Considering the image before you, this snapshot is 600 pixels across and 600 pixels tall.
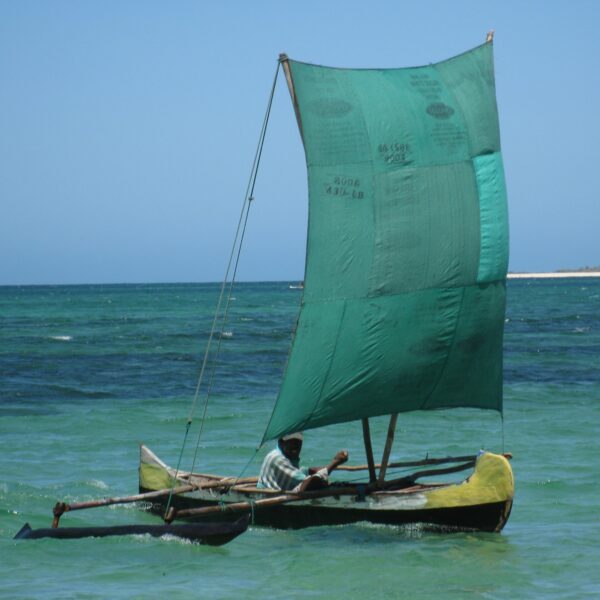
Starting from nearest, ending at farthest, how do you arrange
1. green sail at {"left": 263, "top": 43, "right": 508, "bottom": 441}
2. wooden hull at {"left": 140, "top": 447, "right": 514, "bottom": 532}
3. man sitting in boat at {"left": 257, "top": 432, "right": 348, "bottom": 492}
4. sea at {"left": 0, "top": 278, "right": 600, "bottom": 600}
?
sea at {"left": 0, "top": 278, "right": 600, "bottom": 600}
wooden hull at {"left": 140, "top": 447, "right": 514, "bottom": 532}
green sail at {"left": 263, "top": 43, "right": 508, "bottom": 441}
man sitting in boat at {"left": 257, "top": 432, "right": 348, "bottom": 492}

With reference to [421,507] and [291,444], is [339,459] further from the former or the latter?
[421,507]

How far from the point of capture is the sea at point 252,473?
13016mm

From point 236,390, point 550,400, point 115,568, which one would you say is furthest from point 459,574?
point 236,390

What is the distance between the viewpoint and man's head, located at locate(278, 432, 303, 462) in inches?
594

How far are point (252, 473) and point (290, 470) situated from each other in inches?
222

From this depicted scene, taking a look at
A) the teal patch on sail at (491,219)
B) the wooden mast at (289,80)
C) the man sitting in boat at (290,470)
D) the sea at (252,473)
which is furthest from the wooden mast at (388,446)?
the wooden mast at (289,80)

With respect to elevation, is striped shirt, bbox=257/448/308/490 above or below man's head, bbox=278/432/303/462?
below

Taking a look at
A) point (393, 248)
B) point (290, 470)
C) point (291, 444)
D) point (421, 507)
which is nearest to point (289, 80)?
point (393, 248)

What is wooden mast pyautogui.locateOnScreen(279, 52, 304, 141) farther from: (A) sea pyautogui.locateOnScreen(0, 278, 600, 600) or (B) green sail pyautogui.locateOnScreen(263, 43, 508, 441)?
→ (A) sea pyautogui.locateOnScreen(0, 278, 600, 600)

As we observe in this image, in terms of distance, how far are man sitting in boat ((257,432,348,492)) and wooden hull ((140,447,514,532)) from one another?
219 millimetres

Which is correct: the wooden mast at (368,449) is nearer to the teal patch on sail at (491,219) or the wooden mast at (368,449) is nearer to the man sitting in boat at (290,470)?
the man sitting in boat at (290,470)

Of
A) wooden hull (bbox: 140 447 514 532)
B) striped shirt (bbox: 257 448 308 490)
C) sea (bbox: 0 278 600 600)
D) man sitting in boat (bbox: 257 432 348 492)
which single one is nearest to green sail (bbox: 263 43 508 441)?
man sitting in boat (bbox: 257 432 348 492)

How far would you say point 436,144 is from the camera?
15219 mm

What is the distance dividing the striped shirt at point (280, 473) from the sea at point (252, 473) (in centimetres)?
59
